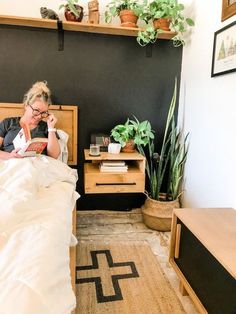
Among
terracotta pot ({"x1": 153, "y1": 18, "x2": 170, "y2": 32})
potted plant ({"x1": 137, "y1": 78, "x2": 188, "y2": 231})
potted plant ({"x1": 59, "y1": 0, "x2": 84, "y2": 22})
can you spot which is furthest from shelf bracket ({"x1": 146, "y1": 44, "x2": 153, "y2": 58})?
potted plant ({"x1": 59, "y1": 0, "x2": 84, "y2": 22})

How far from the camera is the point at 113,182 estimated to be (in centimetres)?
201

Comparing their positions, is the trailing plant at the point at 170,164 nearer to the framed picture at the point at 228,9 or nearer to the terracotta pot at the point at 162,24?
the terracotta pot at the point at 162,24

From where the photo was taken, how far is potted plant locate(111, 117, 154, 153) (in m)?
2.09

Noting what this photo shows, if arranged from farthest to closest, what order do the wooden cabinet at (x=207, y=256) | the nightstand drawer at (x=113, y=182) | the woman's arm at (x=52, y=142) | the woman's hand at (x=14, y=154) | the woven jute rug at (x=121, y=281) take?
the nightstand drawer at (x=113, y=182)
the woman's arm at (x=52, y=142)
the woman's hand at (x=14, y=154)
the woven jute rug at (x=121, y=281)
the wooden cabinet at (x=207, y=256)

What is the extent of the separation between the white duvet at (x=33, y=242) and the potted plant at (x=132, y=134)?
0.81 metres

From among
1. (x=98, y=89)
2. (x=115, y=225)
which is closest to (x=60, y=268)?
(x=115, y=225)

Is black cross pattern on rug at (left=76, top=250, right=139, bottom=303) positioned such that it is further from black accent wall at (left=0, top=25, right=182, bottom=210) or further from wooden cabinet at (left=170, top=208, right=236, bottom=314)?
black accent wall at (left=0, top=25, right=182, bottom=210)

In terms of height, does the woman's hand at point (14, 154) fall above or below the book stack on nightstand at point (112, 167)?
above

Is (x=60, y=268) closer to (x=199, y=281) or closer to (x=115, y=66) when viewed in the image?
(x=199, y=281)

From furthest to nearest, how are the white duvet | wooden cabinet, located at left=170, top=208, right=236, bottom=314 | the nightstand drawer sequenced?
1. the nightstand drawer
2. wooden cabinet, located at left=170, top=208, right=236, bottom=314
3. the white duvet

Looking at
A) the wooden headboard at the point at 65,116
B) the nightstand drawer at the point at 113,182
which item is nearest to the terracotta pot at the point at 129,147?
the nightstand drawer at the point at 113,182

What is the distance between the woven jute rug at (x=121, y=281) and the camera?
1.31 metres

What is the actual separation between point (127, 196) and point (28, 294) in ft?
6.20

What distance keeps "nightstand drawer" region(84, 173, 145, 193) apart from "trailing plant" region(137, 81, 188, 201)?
185 mm
